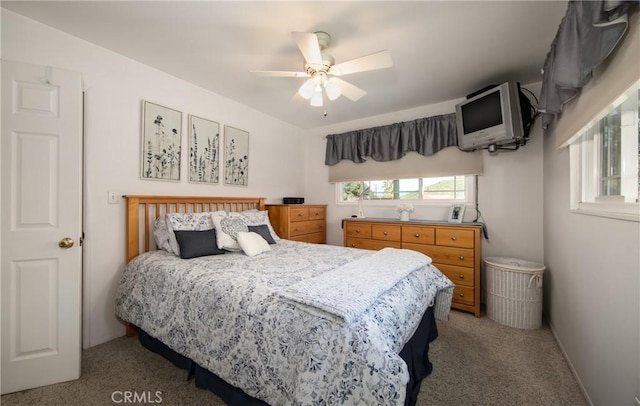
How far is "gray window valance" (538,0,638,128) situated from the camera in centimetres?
95

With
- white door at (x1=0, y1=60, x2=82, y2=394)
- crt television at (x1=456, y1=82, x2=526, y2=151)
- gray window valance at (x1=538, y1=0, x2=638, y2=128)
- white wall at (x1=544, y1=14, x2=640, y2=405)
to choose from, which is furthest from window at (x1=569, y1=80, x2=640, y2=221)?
white door at (x1=0, y1=60, x2=82, y2=394)

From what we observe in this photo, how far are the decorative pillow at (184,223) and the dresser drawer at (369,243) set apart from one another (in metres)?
1.79

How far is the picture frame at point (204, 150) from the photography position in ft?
9.06

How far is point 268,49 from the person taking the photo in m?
2.09

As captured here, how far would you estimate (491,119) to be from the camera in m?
2.52

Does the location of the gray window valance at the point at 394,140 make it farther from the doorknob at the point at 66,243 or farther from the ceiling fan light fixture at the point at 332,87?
the doorknob at the point at 66,243

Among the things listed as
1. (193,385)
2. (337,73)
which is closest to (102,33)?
(337,73)

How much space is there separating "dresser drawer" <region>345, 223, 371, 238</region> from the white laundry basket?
1382mm

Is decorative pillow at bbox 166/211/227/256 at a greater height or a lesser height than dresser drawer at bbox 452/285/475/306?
greater

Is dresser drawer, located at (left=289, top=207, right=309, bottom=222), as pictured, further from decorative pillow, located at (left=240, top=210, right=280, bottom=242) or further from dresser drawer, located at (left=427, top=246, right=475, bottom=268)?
dresser drawer, located at (left=427, top=246, right=475, bottom=268)

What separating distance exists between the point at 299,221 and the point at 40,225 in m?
2.48

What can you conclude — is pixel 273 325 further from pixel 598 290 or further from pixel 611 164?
pixel 611 164

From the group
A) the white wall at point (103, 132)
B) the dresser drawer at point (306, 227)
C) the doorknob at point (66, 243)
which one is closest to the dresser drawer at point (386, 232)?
the dresser drawer at point (306, 227)

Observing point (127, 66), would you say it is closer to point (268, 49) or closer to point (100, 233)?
point (268, 49)
